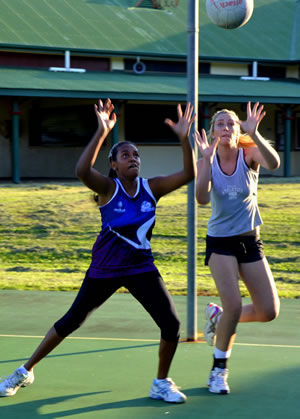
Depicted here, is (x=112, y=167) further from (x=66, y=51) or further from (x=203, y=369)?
A: (x=66, y=51)

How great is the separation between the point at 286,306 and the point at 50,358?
3354mm

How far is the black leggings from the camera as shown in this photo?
5.08m

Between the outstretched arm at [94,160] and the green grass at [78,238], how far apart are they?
4.75 meters

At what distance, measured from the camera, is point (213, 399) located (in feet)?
16.9

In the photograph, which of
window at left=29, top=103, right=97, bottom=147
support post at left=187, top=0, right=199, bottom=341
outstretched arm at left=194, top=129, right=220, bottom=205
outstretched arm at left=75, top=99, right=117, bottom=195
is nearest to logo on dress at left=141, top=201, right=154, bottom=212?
outstretched arm at left=75, top=99, right=117, bottom=195

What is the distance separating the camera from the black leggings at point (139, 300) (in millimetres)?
5082

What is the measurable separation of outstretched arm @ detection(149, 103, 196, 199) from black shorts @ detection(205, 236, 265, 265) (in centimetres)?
57

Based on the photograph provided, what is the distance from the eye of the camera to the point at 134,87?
80.3 ft

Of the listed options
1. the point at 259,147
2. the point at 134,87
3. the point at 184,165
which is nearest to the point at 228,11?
the point at 259,147

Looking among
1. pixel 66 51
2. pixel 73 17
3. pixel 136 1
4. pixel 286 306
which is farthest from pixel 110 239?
pixel 136 1

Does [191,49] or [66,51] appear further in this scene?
[66,51]

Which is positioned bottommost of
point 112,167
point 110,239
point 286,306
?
point 286,306

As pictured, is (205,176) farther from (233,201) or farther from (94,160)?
(94,160)

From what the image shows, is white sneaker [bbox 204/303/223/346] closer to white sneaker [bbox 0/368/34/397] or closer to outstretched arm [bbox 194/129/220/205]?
outstretched arm [bbox 194/129/220/205]
